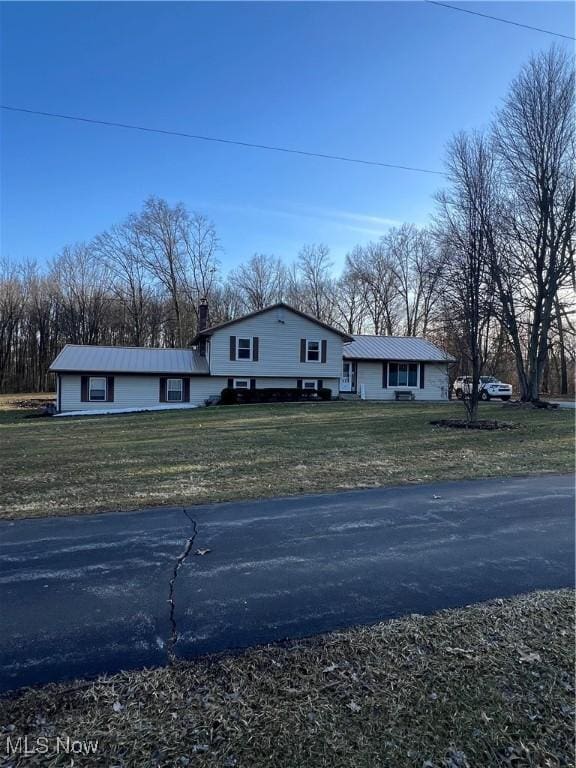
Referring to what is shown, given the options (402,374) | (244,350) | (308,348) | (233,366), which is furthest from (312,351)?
(402,374)

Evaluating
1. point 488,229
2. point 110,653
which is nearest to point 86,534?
point 110,653

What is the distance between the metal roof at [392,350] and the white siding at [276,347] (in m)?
2.38

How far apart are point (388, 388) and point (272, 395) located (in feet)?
28.6

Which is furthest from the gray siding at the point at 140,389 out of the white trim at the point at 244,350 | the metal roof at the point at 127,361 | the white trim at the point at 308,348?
the white trim at the point at 244,350

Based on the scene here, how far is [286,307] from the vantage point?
2753 cm

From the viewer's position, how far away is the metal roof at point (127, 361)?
24.9m

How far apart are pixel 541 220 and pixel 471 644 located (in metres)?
24.7

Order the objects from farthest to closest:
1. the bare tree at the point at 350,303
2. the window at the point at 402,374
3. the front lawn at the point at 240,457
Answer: the bare tree at the point at 350,303, the window at the point at 402,374, the front lawn at the point at 240,457

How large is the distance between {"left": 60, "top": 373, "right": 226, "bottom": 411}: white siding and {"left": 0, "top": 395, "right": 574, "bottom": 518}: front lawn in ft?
22.9

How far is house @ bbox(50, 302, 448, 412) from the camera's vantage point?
25062 millimetres

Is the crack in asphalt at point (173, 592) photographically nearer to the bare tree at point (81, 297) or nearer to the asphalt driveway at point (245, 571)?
the asphalt driveway at point (245, 571)

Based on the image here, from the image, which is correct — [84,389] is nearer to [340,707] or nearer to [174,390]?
[174,390]

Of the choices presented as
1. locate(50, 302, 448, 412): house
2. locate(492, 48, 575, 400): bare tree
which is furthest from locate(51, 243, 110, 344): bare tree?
locate(492, 48, 575, 400): bare tree

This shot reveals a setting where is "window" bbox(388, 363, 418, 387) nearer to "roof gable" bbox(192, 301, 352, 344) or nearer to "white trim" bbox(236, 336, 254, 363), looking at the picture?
"roof gable" bbox(192, 301, 352, 344)
